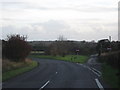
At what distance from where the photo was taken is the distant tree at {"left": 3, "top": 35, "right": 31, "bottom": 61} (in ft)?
162

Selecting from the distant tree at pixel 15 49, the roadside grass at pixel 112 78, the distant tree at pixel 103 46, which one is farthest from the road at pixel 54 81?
the distant tree at pixel 103 46

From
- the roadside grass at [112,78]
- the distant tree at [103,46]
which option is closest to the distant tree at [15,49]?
the roadside grass at [112,78]

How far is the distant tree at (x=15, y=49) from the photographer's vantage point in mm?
49281

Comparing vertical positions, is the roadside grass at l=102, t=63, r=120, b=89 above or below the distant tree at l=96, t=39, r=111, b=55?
below

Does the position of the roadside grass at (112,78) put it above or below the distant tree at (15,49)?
below

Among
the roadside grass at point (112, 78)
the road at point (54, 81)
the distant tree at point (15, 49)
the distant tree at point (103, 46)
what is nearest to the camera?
the road at point (54, 81)

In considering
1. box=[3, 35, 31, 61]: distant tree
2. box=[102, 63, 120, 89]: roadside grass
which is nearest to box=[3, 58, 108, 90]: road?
box=[102, 63, 120, 89]: roadside grass

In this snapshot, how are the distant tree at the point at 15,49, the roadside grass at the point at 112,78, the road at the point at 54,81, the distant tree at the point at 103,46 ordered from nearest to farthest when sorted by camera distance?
1. the road at the point at 54,81
2. the roadside grass at the point at 112,78
3. the distant tree at the point at 15,49
4. the distant tree at the point at 103,46

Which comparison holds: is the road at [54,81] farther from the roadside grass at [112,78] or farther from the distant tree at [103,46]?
the distant tree at [103,46]

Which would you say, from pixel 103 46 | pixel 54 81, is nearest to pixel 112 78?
pixel 54 81

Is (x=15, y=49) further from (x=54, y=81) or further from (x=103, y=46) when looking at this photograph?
(x=103, y=46)

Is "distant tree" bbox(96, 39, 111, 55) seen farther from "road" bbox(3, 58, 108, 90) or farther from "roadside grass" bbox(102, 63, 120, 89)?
"roadside grass" bbox(102, 63, 120, 89)

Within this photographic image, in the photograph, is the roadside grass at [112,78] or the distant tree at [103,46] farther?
the distant tree at [103,46]

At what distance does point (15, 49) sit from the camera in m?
49.7
